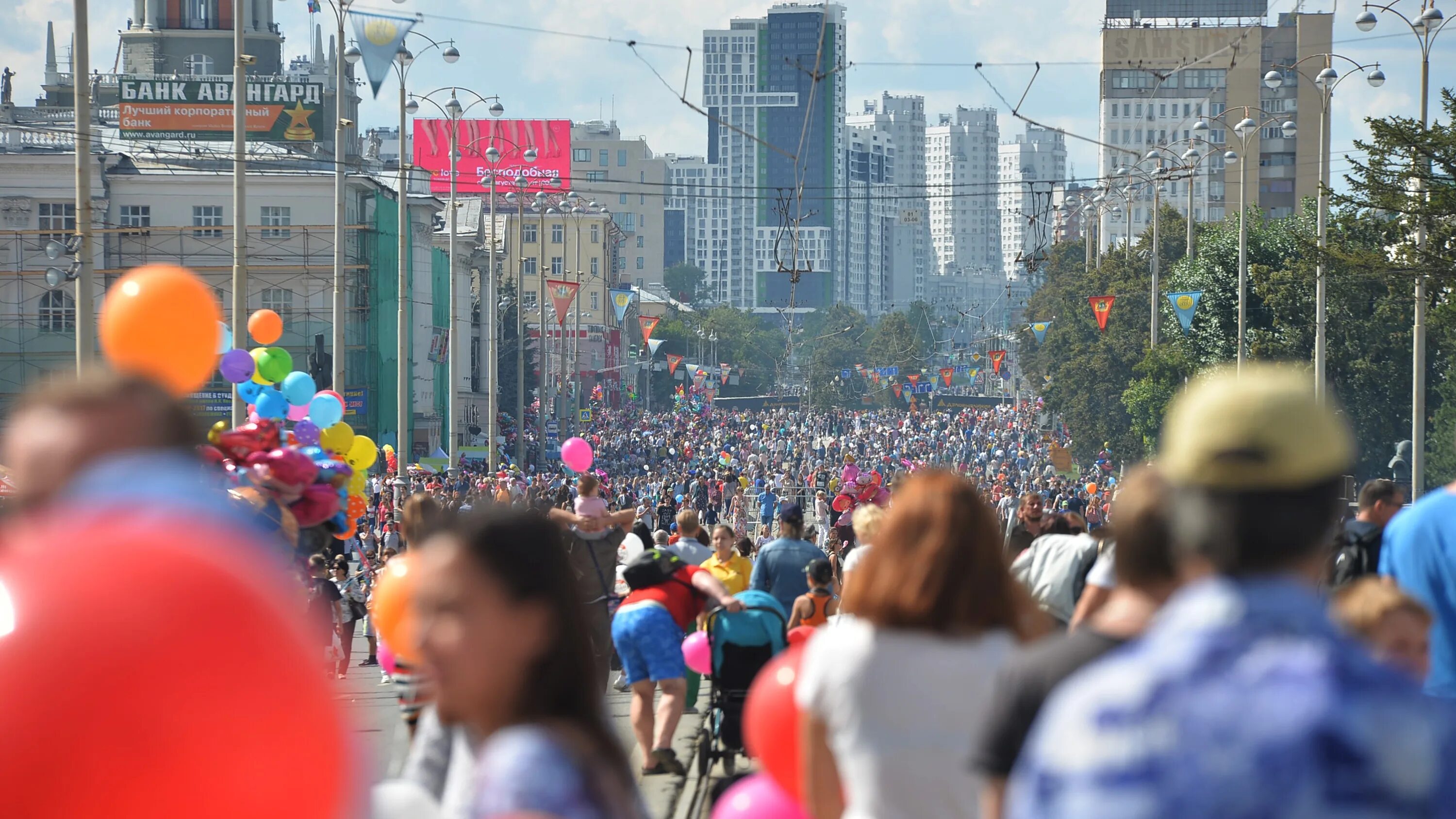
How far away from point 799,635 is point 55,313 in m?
44.0

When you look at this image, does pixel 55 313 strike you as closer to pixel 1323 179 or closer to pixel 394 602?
pixel 1323 179

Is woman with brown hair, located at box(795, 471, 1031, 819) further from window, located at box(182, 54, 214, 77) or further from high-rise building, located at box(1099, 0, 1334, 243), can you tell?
high-rise building, located at box(1099, 0, 1334, 243)

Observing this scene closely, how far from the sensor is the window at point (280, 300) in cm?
5012

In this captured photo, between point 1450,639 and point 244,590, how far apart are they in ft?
12.8

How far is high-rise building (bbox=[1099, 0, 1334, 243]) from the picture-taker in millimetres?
113000

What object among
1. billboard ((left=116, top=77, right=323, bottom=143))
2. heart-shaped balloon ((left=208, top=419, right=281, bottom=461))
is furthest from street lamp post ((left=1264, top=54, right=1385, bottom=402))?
billboard ((left=116, top=77, right=323, bottom=143))

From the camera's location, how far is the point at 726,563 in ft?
34.8

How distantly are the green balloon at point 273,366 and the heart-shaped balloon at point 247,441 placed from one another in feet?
22.0

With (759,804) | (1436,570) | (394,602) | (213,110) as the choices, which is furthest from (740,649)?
(213,110)

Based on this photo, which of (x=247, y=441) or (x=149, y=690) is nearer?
(x=149, y=690)

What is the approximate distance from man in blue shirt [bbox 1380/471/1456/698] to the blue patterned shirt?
3040 millimetres

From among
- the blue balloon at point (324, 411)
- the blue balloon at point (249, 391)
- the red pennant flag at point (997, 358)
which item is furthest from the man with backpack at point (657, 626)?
the red pennant flag at point (997, 358)

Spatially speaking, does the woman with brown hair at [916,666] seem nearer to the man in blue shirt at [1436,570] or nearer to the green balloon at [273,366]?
the man in blue shirt at [1436,570]

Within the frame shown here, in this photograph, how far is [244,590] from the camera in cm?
187
